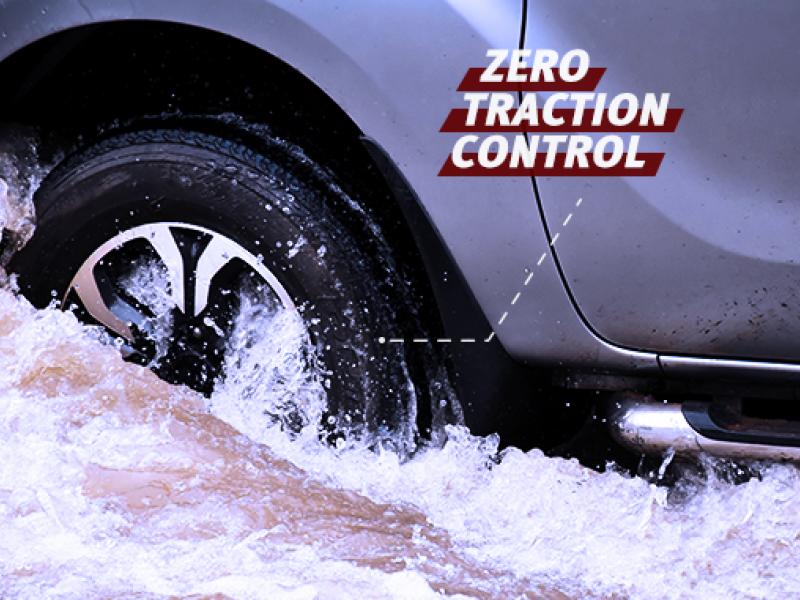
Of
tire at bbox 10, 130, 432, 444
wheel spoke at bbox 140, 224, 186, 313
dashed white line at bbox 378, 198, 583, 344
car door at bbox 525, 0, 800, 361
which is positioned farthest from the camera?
wheel spoke at bbox 140, 224, 186, 313

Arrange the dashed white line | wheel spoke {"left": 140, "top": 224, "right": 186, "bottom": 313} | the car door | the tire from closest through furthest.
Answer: the car door, the dashed white line, the tire, wheel spoke {"left": 140, "top": 224, "right": 186, "bottom": 313}

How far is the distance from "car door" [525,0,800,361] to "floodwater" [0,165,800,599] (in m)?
0.36

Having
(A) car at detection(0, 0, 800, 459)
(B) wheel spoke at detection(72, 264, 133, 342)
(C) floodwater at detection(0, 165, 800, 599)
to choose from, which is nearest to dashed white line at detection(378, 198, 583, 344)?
(A) car at detection(0, 0, 800, 459)

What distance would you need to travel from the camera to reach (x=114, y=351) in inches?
97.7

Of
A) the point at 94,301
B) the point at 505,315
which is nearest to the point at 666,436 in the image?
the point at 505,315

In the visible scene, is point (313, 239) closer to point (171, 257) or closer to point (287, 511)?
point (171, 257)

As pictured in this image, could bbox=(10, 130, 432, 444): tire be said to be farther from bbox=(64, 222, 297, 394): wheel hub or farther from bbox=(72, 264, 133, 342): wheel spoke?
bbox=(72, 264, 133, 342): wheel spoke

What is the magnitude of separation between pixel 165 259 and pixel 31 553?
640mm

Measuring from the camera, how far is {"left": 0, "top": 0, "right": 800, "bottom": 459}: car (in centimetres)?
194

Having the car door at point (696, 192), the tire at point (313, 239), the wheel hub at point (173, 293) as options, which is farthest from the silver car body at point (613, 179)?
the wheel hub at point (173, 293)

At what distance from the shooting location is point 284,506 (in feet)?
7.38

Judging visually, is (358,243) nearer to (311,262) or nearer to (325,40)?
(311,262)

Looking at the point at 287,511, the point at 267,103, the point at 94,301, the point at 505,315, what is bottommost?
the point at 287,511

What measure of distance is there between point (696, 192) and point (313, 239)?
73cm
